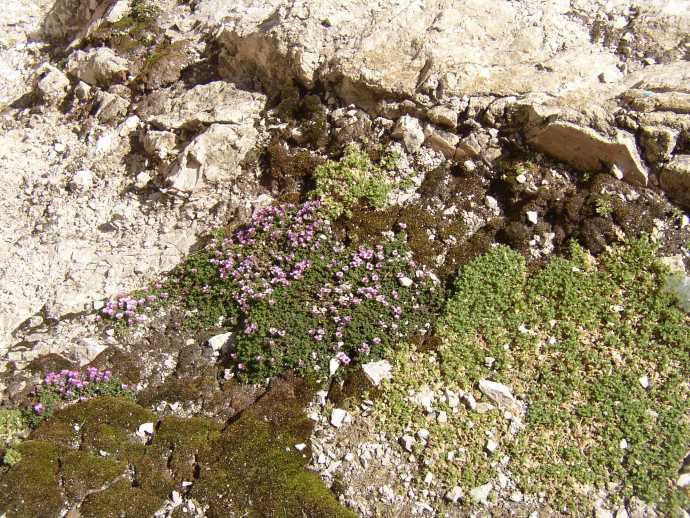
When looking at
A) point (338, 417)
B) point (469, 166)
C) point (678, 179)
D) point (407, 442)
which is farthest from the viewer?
point (469, 166)

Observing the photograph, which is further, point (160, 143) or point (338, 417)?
point (160, 143)

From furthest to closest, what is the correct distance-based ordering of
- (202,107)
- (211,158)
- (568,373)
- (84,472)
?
(202,107) < (211,158) < (568,373) < (84,472)

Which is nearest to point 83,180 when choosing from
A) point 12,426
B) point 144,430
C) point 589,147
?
point 12,426

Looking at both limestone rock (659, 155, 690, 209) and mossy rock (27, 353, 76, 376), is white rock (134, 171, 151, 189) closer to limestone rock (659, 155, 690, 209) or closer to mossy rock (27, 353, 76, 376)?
mossy rock (27, 353, 76, 376)

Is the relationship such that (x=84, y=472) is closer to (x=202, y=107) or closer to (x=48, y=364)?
(x=48, y=364)

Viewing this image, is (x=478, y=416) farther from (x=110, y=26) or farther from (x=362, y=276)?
(x=110, y=26)

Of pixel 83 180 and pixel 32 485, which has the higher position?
pixel 83 180

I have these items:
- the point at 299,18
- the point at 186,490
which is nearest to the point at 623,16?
the point at 299,18
